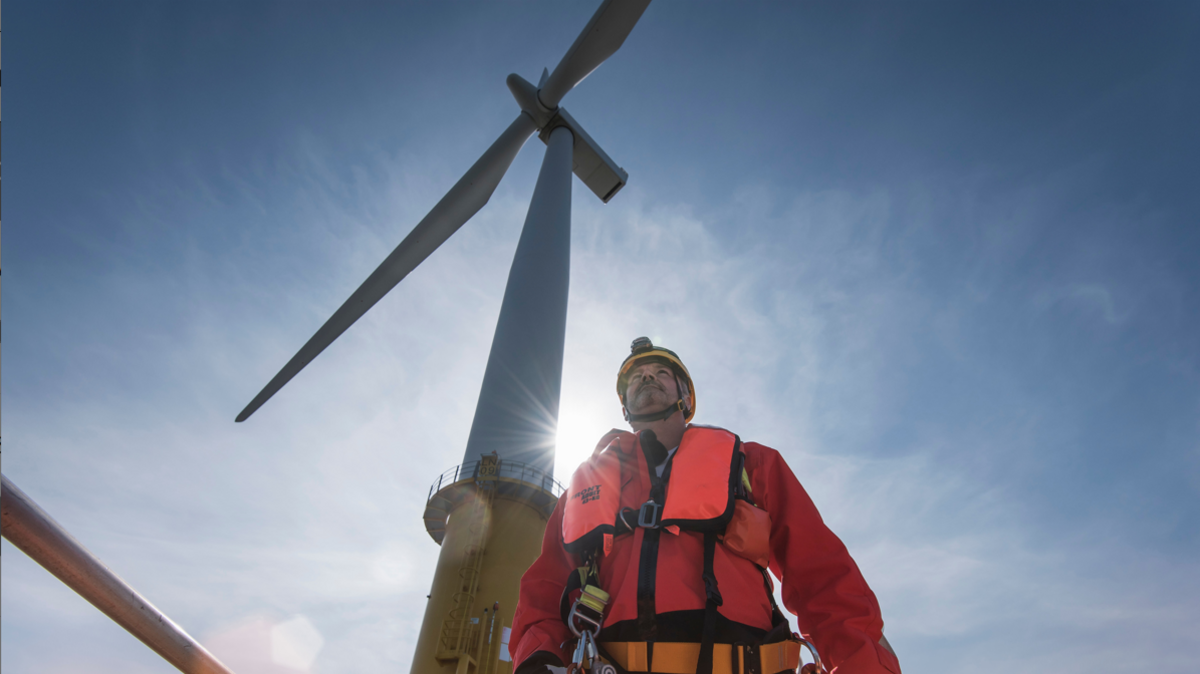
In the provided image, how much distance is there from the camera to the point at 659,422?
4062mm

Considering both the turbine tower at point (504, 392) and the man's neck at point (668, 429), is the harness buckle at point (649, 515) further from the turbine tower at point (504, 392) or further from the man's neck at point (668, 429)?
the turbine tower at point (504, 392)

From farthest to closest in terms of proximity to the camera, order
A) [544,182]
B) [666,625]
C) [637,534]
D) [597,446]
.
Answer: [544,182]
[597,446]
[637,534]
[666,625]

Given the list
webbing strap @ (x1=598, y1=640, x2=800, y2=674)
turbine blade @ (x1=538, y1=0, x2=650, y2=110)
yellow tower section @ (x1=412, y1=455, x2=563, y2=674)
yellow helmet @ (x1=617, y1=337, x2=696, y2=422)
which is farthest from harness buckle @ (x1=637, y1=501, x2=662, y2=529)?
turbine blade @ (x1=538, y1=0, x2=650, y2=110)

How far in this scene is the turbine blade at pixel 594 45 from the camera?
20625mm

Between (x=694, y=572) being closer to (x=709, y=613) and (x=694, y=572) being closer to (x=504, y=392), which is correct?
(x=709, y=613)

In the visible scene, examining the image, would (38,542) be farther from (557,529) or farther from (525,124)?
(525,124)

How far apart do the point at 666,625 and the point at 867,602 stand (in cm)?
108

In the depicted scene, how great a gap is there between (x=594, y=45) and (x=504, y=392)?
15.8 meters

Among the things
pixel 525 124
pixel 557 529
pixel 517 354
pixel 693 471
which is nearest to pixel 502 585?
pixel 517 354

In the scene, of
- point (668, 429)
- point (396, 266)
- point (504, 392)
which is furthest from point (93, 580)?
point (396, 266)

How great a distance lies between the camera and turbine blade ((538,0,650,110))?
20625mm

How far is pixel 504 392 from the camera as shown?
16.4m

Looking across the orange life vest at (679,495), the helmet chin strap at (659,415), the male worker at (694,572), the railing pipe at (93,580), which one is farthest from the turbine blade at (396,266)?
the railing pipe at (93,580)

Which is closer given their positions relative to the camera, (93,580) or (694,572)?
(93,580)
